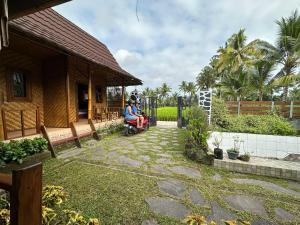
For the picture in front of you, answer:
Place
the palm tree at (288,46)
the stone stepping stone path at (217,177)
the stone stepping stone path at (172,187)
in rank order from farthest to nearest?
the palm tree at (288,46) < the stone stepping stone path at (217,177) < the stone stepping stone path at (172,187)

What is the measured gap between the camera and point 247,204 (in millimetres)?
2758

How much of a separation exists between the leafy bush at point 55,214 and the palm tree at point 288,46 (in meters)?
15.3

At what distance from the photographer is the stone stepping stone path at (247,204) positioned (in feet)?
8.45

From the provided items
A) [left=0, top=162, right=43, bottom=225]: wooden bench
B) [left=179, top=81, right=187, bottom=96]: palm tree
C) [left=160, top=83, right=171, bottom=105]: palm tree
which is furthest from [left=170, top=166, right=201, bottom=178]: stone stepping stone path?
[left=160, top=83, right=171, bottom=105]: palm tree

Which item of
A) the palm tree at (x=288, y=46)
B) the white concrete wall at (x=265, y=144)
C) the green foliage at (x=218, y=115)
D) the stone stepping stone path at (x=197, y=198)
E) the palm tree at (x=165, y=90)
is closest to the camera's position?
the stone stepping stone path at (x=197, y=198)

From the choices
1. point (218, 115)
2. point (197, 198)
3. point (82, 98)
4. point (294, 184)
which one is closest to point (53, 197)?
point (197, 198)

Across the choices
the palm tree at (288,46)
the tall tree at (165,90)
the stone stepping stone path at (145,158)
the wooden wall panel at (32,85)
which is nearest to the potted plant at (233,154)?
the stone stepping stone path at (145,158)

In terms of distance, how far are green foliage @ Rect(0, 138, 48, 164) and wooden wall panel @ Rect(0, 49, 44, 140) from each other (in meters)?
2.75

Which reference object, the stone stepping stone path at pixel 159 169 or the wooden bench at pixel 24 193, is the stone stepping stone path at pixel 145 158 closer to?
the stone stepping stone path at pixel 159 169

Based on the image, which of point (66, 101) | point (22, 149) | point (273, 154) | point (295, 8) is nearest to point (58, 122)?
point (66, 101)

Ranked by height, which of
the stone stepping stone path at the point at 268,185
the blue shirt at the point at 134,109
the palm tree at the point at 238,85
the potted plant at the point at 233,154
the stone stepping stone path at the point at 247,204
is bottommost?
the stone stepping stone path at the point at 268,185

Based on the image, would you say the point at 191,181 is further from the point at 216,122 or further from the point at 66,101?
the point at 66,101

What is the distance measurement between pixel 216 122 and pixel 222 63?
62.1 ft

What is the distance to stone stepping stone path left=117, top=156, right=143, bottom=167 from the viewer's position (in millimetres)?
4393
